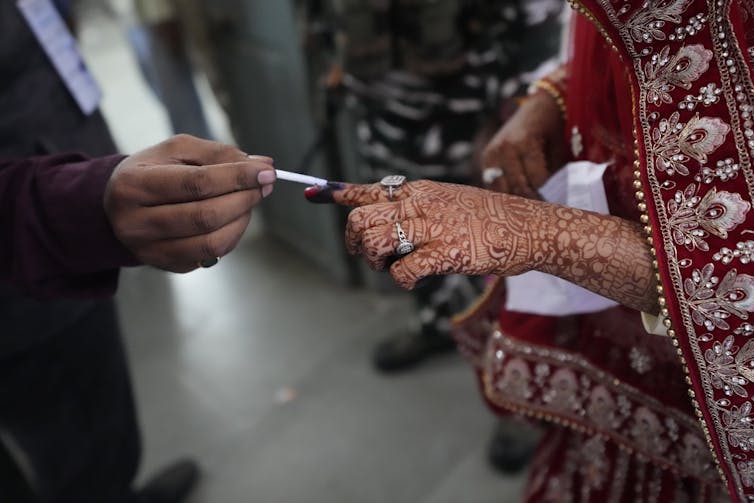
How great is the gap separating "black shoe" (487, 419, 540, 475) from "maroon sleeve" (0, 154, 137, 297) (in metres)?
1.00

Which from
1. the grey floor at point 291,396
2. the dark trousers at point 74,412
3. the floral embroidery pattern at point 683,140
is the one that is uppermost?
the floral embroidery pattern at point 683,140

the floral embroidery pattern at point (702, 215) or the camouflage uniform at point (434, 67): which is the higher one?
the floral embroidery pattern at point (702, 215)

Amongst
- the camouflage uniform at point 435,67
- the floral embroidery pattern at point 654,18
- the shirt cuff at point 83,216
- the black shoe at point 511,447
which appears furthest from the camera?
the black shoe at point 511,447

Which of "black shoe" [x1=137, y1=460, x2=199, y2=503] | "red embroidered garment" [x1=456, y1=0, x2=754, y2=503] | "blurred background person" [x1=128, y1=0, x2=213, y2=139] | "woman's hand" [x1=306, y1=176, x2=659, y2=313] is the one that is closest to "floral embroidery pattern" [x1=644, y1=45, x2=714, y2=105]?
"red embroidered garment" [x1=456, y1=0, x2=754, y2=503]

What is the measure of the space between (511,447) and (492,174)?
794mm

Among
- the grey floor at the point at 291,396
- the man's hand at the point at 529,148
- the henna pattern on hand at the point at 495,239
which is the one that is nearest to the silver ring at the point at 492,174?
the man's hand at the point at 529,148

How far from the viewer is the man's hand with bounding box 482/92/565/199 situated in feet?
2.53

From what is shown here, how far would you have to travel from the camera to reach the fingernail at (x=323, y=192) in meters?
0.56

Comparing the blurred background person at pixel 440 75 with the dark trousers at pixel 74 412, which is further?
the blurred background person at pixel 440 75

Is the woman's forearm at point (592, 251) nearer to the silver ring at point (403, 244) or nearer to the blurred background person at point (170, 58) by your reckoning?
the silver ring at point (403, 244)

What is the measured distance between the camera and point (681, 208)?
1.70 feet

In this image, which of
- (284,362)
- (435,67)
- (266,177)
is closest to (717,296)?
(266,177)

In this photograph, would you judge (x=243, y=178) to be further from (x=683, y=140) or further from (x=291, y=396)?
(x=291, y=396)

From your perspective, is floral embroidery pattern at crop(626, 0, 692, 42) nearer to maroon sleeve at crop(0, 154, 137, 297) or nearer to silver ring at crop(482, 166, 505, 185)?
silver ring at crop(482, 166, 505, 185)
